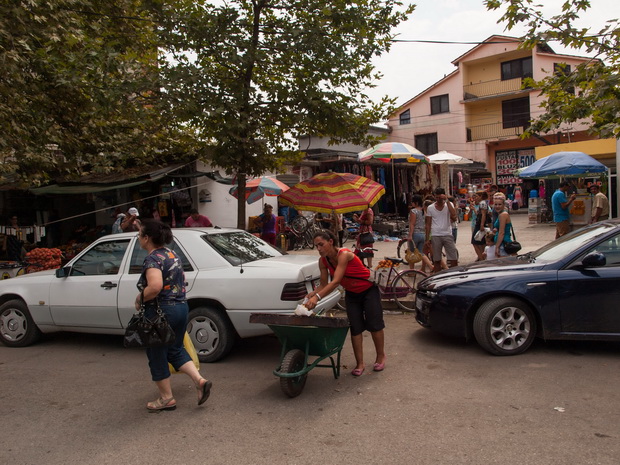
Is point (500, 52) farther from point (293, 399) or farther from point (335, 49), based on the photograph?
point (293, 399)

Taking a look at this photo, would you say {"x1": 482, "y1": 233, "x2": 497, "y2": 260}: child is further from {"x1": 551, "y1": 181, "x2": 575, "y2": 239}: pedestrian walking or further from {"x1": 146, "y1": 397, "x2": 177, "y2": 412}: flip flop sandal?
{"x1": 146, "y1": 397, "x2": 177, "y2": 412}: flip flop sandal

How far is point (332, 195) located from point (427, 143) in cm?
3016

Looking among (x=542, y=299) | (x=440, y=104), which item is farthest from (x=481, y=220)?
(x=440, y=104)

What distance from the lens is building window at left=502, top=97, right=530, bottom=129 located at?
1358 inches

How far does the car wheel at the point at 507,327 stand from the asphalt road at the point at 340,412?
12 centimetres

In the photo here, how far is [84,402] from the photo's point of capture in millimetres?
4867

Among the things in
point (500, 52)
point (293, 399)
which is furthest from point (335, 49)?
point (500, 52)

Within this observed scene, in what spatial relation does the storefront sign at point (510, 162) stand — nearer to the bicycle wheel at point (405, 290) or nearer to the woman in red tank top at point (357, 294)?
the bicycle wheel at point (405, 290)

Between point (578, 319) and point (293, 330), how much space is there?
310cm

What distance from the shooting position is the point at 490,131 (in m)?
35.6

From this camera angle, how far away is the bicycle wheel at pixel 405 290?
8.25 m

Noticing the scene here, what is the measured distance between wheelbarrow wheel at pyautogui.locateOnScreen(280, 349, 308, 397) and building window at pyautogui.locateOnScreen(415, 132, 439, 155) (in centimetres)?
3400

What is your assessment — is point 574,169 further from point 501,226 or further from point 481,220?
point 501,226

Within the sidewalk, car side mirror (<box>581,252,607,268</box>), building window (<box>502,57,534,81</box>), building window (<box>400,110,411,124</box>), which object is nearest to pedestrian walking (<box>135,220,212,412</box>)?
car side mirror (<box>581,252,607,268</box>)
